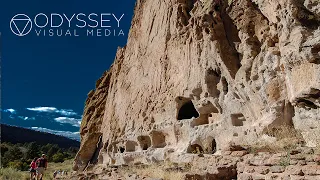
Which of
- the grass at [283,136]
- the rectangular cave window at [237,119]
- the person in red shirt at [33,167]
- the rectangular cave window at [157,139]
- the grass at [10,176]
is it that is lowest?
the grass at [10,176]

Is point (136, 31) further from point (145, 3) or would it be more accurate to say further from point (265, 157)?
point (265, 157)

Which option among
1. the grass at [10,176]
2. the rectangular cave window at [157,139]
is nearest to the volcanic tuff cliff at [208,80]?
the rectangular cave window at [157,139]

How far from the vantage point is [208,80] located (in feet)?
47.1

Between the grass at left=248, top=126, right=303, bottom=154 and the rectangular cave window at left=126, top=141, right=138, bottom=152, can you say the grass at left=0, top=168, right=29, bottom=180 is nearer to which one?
the rectangular cave window at left=126, top=141, right=138, bottom=152

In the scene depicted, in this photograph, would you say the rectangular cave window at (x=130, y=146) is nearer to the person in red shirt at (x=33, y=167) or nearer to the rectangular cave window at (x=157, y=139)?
the rectangular cave window at (x=157, y=139)

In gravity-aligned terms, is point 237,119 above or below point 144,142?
above

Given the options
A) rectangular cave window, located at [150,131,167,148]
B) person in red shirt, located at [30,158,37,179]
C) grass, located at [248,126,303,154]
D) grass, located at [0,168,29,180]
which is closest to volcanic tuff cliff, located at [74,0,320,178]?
rectangular cave window, located at [150,131,167,148]

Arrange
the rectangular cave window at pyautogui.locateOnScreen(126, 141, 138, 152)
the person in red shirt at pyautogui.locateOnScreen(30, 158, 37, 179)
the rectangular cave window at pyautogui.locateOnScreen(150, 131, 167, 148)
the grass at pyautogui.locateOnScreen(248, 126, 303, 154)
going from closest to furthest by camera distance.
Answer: the grass at pyautogui.locateOnScreen(248, 126, 303, 154)
the person in red shirt at pyautogui.locateOnScreen(30, 158, 37, 179)
the rectangular cave window at pyautogui.locateOnScreen(150, 131, 167, 148)
the rectangular cave window at pyautogui.locateOnScreen(126, 141, 138, 152)

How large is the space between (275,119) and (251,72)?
7.82 ft

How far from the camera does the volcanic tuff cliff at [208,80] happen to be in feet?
A: 31.1

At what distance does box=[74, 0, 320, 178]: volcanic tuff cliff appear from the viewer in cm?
947

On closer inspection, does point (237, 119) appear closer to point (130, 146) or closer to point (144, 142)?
point (144, 142)

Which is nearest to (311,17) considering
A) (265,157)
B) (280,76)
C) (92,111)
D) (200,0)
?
(280,76)

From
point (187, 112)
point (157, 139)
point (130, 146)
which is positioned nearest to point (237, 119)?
point (187, 112)
